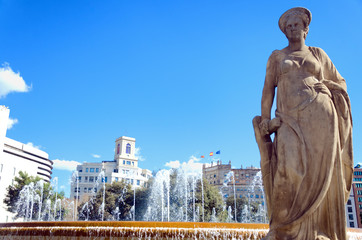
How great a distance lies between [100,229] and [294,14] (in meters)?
7.55

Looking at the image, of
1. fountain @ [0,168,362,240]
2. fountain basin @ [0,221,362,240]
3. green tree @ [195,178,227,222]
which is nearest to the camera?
fountain basin @ [0,221,362,240]

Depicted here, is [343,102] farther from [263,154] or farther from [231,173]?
[231,173]

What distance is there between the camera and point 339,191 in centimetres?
451

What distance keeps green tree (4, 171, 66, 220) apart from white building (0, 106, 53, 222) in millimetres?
2151

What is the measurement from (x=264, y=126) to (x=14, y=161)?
7168 cm

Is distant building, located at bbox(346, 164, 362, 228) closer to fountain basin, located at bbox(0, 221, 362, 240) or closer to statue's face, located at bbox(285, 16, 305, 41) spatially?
fountain basin, located at bbox(0, 221, 362, 240)

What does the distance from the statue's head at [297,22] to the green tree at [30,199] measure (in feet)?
159

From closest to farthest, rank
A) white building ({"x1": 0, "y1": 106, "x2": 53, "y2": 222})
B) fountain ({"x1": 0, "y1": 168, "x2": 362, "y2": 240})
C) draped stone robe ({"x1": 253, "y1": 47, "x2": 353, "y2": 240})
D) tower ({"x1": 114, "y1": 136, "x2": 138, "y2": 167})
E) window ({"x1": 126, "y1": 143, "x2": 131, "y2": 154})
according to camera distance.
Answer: draped stone robe ({"x1": 253, "y1": 47, "x2": 353, "y2": 240})
fountain ({"x1": 0, "y1": 168, "x2": 362, "y2": 240})
white building ({"x1": 0, "y1": 106, "x2": 53, "y2": 222})
tower ({"x1": 114, "y1": 136, "x2": 138, "y2": 167})
window ({"x1": 126, "y1": 143, "x2": 131, "y2": 154})

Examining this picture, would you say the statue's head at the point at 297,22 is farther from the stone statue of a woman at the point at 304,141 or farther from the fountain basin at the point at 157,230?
the fountain basin at the point at 157,230

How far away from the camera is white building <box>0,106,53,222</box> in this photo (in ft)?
176

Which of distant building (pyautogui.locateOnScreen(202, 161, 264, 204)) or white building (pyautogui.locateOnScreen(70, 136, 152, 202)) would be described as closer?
distant building (pyautogui.locateOnScreen(202, 161, 264, 204))

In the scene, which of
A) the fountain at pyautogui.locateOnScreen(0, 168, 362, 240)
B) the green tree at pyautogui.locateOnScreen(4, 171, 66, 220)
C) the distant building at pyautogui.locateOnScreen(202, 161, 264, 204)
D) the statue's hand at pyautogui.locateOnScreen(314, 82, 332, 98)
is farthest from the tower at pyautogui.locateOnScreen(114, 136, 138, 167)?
the statue's hand at pyautogui.locateOnScreen(314, 82, 332, 98)

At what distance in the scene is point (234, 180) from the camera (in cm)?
8544

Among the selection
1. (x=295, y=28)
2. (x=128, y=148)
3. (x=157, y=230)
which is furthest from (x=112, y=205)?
(x=128, y=148)
